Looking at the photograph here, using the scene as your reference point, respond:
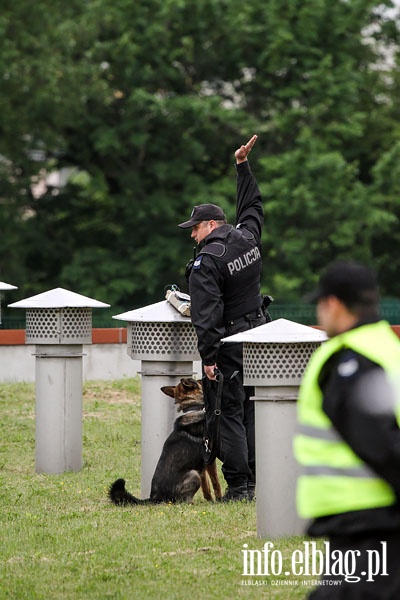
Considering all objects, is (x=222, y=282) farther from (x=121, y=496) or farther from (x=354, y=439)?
(x=354, y=439)

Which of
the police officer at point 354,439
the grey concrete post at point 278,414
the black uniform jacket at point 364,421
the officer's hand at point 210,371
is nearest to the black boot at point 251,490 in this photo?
the officer's hand at point 210,371

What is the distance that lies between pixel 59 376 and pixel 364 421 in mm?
6732

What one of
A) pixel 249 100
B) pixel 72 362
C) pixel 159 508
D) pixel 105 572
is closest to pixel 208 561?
pixel 105 572

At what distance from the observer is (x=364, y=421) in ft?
11.9

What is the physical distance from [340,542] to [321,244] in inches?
1134

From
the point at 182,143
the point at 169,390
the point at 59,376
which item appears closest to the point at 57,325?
the point at 59,376

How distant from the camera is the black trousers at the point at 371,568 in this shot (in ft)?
12.1

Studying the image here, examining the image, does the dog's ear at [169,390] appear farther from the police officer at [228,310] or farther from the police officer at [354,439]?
the police officer at [354,439]

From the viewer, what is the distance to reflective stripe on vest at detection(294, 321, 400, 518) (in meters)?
3.70

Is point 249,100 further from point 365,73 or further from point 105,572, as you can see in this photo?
point 105,572

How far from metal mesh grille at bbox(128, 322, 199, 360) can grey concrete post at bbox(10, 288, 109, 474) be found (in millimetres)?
1234

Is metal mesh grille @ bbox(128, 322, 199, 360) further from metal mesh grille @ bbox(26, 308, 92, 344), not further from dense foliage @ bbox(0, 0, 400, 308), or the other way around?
dense foliage @ bbox(0, 0, 400, 308)

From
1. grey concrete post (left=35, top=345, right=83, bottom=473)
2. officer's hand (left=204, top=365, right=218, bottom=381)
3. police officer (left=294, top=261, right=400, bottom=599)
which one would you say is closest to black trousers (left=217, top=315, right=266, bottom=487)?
officer's hand (left=204, top=365, right=218, bottom=381)

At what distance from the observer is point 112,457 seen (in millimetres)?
11055
